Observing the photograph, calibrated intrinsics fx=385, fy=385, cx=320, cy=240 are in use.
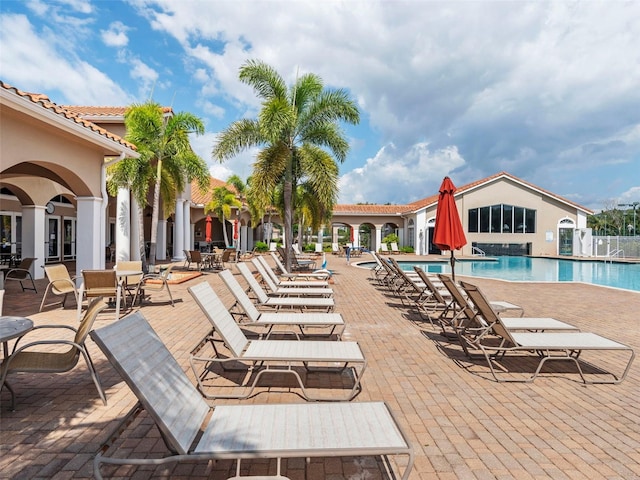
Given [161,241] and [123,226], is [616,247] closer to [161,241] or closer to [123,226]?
[161,241]

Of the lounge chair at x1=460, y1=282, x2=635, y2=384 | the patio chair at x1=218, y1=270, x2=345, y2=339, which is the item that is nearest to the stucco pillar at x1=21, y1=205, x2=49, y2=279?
the patio chair at x1=218, y1=270, x2=345, y2=339

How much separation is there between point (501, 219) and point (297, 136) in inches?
962

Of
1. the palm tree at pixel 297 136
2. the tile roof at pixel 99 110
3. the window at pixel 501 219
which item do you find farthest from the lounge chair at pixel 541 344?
the window at pixel 501 219

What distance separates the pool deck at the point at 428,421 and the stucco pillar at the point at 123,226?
992 centimetres

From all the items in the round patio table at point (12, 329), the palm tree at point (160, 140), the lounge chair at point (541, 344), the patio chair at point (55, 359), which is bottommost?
the lounge chair at point (541, 344)

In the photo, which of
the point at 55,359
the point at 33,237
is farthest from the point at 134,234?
the point at 55,359

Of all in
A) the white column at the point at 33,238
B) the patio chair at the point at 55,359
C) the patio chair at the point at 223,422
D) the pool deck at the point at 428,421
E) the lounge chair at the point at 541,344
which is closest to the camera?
the patio chair at the point at 223,422

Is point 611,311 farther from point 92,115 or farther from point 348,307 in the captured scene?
point 92,115

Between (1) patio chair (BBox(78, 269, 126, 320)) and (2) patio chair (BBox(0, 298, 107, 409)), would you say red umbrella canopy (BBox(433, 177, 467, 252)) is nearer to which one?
(2) patio chair (BBox(0, 298, 107, 409))

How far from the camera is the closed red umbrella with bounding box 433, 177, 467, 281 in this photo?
762 centimetres

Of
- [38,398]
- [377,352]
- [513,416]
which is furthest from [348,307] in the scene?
[38,398]

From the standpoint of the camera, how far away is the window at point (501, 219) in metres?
32.8

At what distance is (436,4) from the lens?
32.3ft

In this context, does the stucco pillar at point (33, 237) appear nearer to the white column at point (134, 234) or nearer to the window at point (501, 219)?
the white column at point (134, 234)
